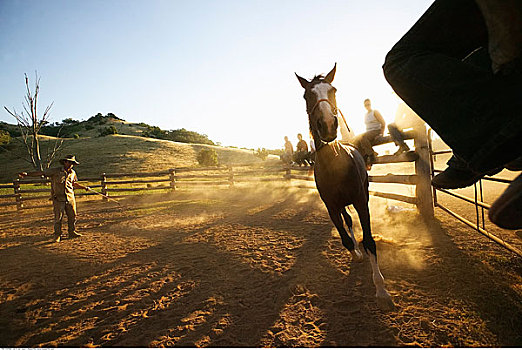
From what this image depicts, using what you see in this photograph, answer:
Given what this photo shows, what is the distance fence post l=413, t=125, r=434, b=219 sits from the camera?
490cm

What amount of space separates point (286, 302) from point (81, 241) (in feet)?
20.3

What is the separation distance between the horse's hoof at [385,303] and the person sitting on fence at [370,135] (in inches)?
152

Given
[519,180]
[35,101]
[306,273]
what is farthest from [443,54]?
[35,101]

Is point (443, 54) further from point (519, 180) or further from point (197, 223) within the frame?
point (197, 223)

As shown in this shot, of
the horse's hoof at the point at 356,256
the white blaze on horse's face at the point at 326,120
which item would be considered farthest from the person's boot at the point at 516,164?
the horse's hoof at the point at 356,256

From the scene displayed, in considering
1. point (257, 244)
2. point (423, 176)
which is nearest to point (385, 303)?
point (257, 244)

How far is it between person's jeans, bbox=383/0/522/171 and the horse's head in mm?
1312

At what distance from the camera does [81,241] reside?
21.4 feet

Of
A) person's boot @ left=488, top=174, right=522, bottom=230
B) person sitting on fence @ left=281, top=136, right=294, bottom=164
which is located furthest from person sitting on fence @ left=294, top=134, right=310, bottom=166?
person's boot @ left=488, top=174, right=522, bottom=230

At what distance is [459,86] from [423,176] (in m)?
4.87

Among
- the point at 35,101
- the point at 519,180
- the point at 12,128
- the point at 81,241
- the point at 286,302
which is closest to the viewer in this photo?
the point at 519,180

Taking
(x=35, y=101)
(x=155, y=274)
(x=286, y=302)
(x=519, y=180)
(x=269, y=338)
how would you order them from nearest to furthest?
(x=519, y=180), (x=269, y=338), (x=286, y=302), (x=155, y=274), (x=35, y=101)

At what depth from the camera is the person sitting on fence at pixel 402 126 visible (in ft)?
A: 16.4

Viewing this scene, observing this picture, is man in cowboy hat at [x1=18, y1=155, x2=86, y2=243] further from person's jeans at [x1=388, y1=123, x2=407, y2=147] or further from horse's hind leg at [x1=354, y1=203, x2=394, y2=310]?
person's jeans at [x1=388, y1=123, x2=407, y2=147]
